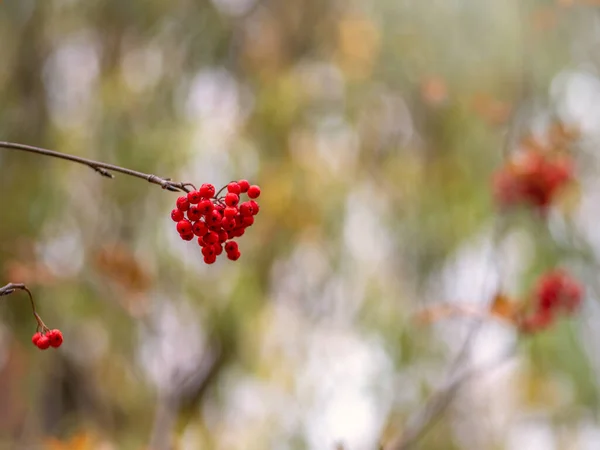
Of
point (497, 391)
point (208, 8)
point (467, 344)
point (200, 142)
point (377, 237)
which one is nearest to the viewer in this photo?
point (467, 344)

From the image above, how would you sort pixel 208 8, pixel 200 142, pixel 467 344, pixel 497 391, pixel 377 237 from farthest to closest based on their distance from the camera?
pixel 497 391 → pixel 377 237 → pixel 208 8 → pixel 200 142 → pixel 467 344

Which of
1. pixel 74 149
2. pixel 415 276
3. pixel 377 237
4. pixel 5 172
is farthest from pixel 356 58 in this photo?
pixel 5 172

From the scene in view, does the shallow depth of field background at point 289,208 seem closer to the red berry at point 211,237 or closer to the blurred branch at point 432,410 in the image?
the blurred branch at point 432,410

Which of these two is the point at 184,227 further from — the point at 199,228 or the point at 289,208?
the point at 289,208

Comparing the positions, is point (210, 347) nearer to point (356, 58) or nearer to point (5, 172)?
point (5, 172)

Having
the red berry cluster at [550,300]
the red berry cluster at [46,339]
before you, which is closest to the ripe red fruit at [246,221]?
the red berry cluster at [46,339]
